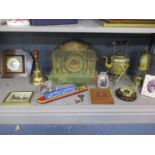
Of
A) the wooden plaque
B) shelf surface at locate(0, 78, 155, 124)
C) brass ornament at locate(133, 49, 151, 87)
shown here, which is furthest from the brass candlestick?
brass ornament at locate(133, 49, 151, 87)

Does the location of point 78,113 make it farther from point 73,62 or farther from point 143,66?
point 143,66

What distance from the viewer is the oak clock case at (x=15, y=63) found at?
3.22 ft

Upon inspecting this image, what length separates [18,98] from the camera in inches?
33.6

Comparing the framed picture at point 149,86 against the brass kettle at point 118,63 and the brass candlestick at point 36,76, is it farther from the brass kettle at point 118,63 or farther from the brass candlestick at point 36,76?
the brass candlestick at point 36,76

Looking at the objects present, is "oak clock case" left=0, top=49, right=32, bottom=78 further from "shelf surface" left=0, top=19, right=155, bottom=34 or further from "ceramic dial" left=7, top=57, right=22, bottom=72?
"shelf surface" left=0, top=19, right=155, bottom=34

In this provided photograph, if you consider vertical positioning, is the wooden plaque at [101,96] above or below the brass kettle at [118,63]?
below

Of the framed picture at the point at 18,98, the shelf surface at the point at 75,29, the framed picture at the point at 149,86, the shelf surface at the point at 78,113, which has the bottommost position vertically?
the shelf surface at the point at 78,113

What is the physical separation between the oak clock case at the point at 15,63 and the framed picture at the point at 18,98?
164 mm

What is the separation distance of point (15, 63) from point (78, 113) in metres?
0.45

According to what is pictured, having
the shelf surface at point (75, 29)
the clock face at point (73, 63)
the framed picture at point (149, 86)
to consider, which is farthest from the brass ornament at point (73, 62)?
the framed picture at point (149, 86)

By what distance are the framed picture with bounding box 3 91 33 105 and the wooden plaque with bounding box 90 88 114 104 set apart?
0.96 feet

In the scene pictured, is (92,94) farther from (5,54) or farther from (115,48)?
(5,54)

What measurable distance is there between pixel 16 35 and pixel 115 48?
547 millimetres

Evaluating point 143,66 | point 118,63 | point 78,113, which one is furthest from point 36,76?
point 143,66
